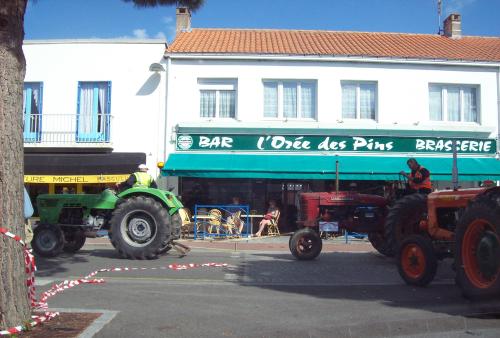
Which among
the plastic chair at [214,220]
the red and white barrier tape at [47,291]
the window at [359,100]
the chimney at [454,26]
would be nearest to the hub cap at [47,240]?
the red and white barrier tape at [47,291]

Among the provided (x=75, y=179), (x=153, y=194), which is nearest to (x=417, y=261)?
(x=153, y=194)

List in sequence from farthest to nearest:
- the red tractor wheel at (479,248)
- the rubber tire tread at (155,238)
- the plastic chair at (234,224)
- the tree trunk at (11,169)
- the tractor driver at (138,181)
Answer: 1. the plastic chair at (234,224)
2. the tractor driver at (138,181)
3. the rubber tire tread at (155,238)
4. the red tractor wheel at (479,248)
5. the tree trunk at (11,169)

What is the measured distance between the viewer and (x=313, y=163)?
15930 mm

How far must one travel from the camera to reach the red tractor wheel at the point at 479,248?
592cm

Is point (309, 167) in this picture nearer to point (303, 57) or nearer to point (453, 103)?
point (303, 57)

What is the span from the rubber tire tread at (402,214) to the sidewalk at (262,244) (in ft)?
12.3

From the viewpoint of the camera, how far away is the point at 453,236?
7.34m

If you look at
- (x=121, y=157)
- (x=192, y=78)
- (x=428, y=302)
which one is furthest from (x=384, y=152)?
(x=428, y=302)

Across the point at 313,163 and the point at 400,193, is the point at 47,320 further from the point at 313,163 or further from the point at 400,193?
the point at 313,163

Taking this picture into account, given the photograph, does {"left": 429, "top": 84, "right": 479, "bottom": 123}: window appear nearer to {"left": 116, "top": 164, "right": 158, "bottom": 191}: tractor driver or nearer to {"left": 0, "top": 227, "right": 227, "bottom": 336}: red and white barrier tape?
{"left": 116, "top": 164, "right": 158, "bottom": 191}: tractor driver

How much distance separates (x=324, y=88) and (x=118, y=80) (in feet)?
22.9

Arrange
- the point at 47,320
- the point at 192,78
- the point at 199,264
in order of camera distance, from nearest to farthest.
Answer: the point at 47,320 → the point at 199,264 → the point at 192,78

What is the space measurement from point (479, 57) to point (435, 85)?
1.93 meters

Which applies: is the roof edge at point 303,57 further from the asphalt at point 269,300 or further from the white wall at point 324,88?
the asphalt at point 269,300
